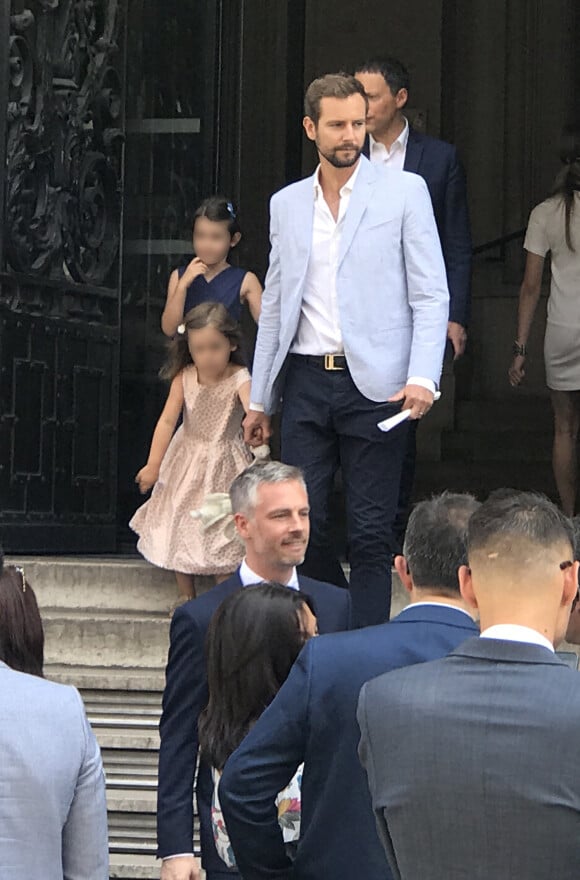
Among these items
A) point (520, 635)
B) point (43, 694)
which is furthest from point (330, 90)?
point (520, 635)

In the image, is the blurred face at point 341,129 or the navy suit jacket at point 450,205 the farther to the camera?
the navy suit jacket at point 450,205

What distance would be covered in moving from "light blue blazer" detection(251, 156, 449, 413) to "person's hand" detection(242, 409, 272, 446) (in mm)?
308

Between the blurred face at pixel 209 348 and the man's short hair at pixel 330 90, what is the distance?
1512 mm

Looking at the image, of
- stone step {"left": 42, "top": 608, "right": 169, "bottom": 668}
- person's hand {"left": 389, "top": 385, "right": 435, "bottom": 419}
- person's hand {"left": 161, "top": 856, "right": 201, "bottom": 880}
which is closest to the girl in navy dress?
stone step {"left": 42, "top": 608, "right": 169, "bottom": 668}

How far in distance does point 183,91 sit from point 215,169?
448mm

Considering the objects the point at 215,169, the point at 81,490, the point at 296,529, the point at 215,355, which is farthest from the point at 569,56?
the point at 296,529

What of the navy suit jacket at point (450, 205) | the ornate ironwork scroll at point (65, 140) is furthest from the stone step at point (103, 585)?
the navy suit jacket at point (450, 205)

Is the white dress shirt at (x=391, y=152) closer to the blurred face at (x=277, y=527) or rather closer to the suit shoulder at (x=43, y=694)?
the blurred face at (x=277, y=527)

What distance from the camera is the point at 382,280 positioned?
614 centimetres

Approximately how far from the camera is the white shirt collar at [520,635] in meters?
2.66

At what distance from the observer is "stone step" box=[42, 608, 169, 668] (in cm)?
727

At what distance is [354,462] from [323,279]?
2.03ft

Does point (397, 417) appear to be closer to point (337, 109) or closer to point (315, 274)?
point (315, 274)

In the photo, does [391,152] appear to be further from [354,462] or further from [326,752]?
[326,752]
